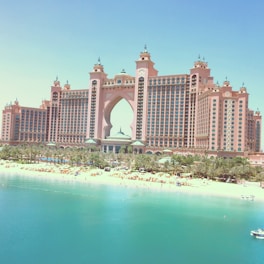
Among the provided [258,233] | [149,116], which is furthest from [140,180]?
[149,116]

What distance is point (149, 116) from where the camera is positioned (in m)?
134

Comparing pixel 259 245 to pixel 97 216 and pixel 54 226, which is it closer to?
pixel 97 216

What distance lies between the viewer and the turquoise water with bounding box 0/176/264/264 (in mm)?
31766

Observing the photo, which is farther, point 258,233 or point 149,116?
point 149,116

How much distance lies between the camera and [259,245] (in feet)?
119

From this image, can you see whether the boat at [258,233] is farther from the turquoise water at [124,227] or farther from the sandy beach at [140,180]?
the sandy beach at [140,180]

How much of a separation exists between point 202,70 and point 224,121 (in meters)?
23.6

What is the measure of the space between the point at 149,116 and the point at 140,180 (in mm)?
58088

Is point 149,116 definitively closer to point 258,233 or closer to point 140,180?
point 140,180

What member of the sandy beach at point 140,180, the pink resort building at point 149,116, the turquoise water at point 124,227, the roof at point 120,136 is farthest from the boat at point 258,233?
the roof at point 120,136

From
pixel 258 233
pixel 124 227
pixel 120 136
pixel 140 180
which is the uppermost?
pixel 120 136

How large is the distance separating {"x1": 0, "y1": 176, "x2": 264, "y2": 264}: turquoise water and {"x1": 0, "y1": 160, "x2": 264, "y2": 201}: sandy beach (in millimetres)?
5700

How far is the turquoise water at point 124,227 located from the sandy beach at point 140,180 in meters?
5.70

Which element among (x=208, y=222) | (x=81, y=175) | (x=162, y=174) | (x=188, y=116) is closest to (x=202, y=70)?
(x=188, y=116)
